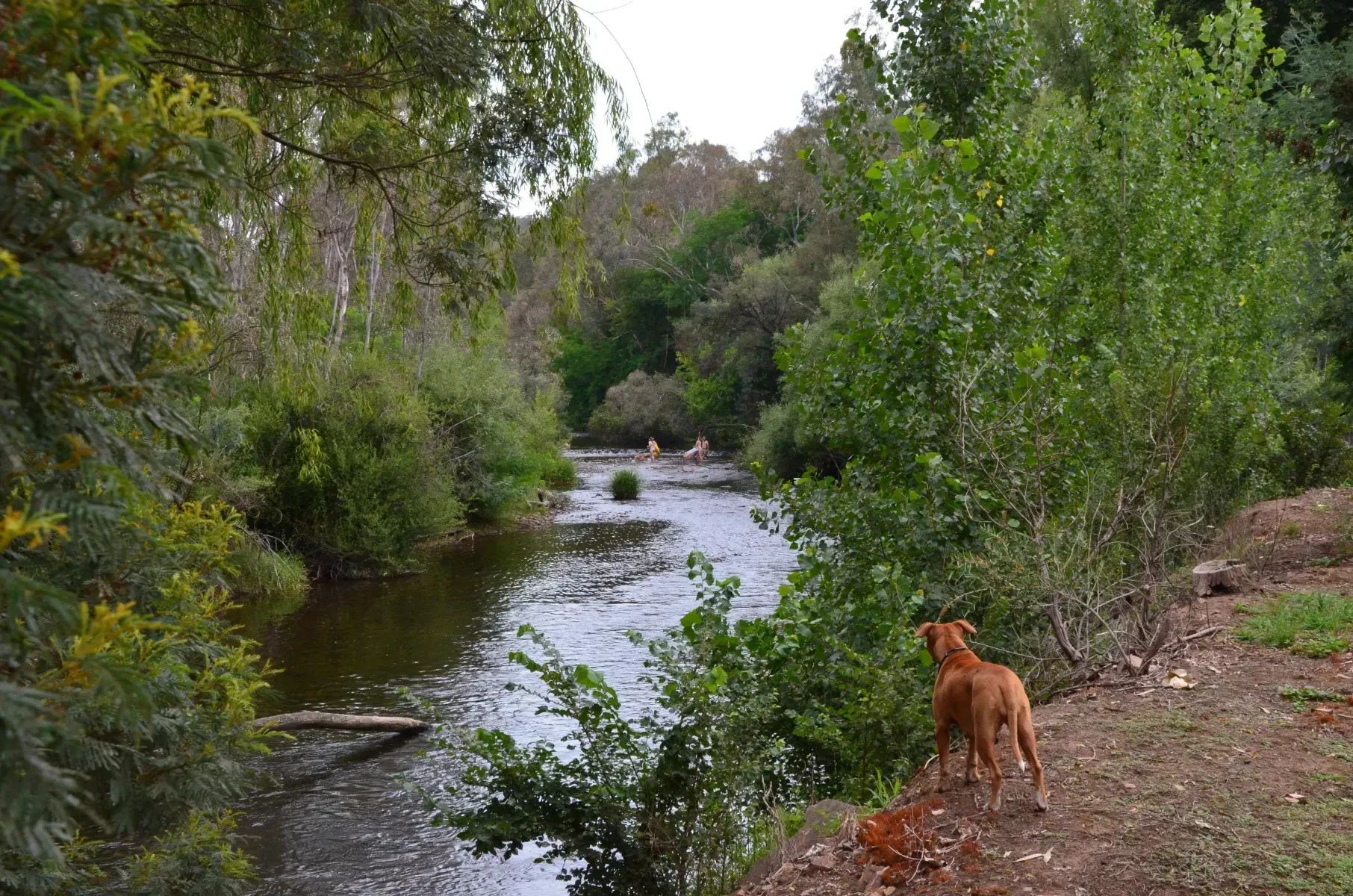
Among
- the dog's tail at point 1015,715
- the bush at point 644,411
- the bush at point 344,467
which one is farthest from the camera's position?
the bush at point 644,411

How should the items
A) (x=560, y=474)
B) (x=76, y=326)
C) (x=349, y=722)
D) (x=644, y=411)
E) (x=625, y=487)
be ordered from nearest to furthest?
(x=76, y=326) < (x=349, y=722) < (x=625, y=487) < (x=560, y=474) < (x=644, y=411)

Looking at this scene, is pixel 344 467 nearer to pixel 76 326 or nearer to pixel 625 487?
pixel 625 487

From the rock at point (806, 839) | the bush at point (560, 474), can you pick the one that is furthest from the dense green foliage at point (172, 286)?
the bush at point (560, 474)

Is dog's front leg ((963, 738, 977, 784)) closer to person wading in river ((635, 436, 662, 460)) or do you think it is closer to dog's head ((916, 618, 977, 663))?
dog's head ((916, 618, 977, 663))

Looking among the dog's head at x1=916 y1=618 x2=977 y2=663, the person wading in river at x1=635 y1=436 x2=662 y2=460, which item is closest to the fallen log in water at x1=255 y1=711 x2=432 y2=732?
the dog's head at x1=916 y1=618 x2=977 y2=663

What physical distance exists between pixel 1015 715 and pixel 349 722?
787 cm

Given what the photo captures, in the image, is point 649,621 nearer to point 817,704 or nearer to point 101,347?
Result: point 817,704

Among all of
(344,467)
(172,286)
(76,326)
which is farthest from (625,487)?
(76,326)

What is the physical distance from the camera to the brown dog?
421 centimetres

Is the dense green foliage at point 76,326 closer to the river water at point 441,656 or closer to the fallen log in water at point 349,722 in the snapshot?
the river water at point 441,656

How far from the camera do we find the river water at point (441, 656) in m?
8.16

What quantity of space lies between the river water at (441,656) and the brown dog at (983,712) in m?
3.27

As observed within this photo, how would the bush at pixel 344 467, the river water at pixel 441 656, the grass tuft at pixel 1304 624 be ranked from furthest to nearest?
the bush at pixel 344 467
the river water at pixel 441 656
the grass tuft at pixel 1304 624

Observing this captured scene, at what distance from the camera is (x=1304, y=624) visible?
6.51 m
